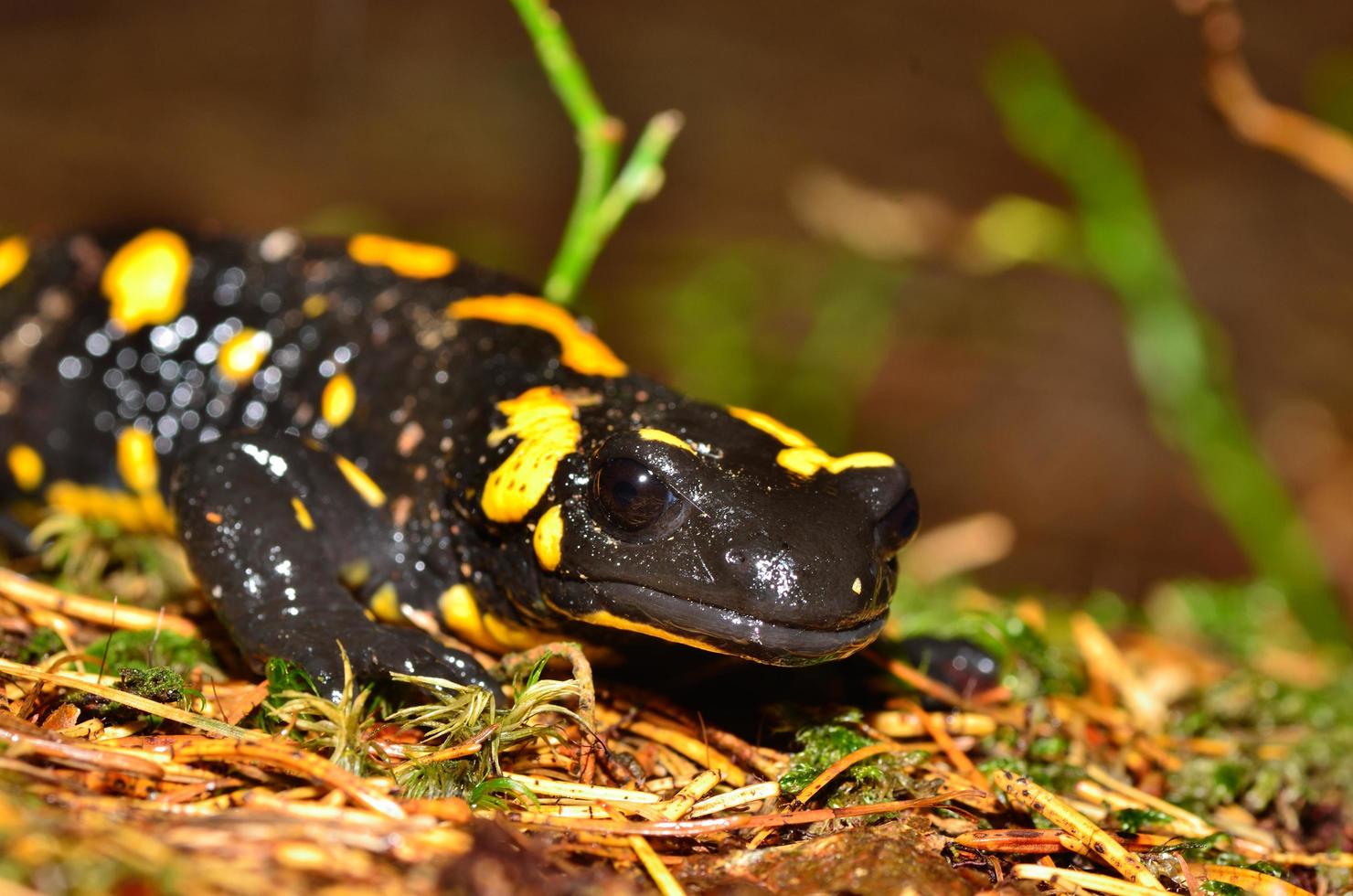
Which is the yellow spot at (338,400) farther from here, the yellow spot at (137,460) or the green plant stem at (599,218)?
the green plant stem at (599,218)

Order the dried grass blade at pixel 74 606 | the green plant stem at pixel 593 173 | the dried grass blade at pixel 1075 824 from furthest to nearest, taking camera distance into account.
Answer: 1. the green plant stem at pixel 593 173
2. the dried grass blade at pixel 74 606
3. the dried grass blade at pixel 1075 824

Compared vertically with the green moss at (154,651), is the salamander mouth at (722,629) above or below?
above

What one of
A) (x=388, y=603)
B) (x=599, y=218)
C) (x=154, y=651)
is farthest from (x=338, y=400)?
(x=599, y=218)

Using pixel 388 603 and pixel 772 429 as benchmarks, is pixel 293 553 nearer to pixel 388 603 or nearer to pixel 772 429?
pixel 388 603

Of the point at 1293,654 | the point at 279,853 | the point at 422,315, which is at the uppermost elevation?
the point at 422,315

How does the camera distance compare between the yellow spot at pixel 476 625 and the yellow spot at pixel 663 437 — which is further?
the yellow spot at pixel 476 625

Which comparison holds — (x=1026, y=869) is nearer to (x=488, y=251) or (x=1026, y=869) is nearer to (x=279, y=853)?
(x=279, y=853)

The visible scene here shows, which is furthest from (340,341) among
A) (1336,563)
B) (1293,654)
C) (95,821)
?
(1336,563)

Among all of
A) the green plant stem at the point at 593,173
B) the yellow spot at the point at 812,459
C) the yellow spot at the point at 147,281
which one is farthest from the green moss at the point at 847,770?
the yellow spot at the point at 147,281
